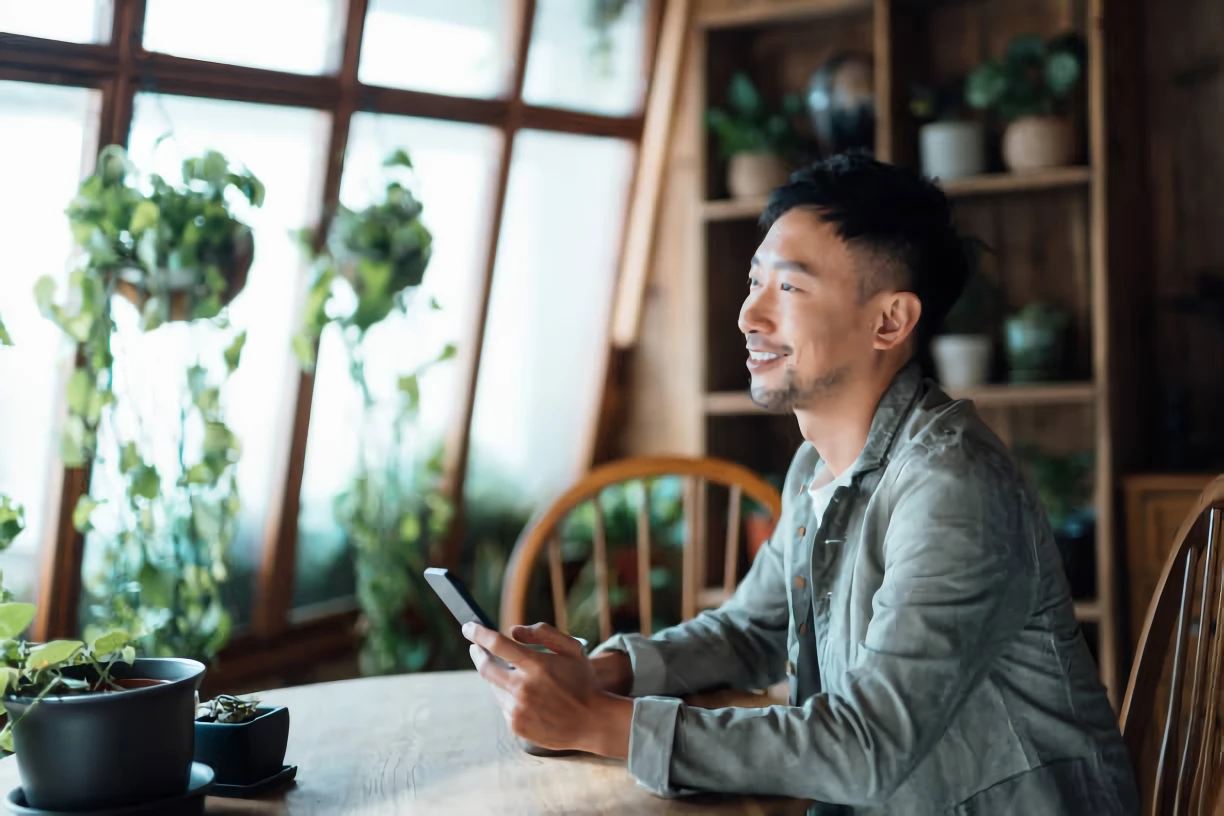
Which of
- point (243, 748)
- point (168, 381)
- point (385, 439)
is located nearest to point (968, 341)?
point (385, 439)

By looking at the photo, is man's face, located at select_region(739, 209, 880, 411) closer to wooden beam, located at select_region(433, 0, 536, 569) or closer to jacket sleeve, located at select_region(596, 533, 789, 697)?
jacket sleeve, located at select_region(596, 533, 789, 697)

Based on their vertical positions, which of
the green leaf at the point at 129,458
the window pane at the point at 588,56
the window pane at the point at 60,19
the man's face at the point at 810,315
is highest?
the window pane at the point at 588,56

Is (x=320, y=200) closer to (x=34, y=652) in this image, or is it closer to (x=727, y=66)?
(x=727, y=66)

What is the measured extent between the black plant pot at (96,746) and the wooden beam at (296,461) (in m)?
1.95

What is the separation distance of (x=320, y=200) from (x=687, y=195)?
1273mm

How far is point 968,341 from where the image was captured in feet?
9.77

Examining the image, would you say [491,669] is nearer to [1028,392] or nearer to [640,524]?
[640,524]

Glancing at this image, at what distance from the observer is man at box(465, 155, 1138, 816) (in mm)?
1189

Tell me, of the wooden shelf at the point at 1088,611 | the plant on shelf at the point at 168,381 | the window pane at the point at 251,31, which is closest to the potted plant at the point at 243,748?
the plant on shelf at the point at 168,381

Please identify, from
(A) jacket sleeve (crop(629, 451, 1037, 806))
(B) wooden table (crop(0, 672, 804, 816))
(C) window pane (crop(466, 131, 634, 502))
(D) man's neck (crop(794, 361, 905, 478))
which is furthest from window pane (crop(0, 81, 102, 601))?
(A) jacket sleeve (crop(629, 451, 1037, 806))

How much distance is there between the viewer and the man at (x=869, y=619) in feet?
3.90

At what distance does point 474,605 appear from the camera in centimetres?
130

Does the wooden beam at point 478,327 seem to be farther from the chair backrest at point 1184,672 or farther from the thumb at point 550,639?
the chair backrest at point 1184,672

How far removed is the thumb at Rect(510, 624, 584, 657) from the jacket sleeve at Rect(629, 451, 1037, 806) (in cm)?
17
